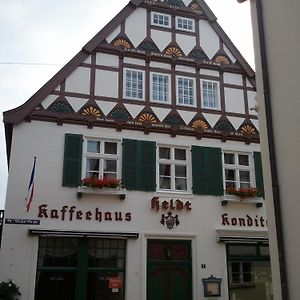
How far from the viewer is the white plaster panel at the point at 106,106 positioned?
48.2 feet

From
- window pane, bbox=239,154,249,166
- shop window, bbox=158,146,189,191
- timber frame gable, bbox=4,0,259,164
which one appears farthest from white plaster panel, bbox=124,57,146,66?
window pane, bbox=239,154,249,166

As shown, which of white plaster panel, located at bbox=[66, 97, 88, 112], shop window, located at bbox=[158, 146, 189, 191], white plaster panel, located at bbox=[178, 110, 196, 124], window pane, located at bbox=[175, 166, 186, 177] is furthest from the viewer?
white plaster panel, located at bbox=[178, 110, 196, 124]

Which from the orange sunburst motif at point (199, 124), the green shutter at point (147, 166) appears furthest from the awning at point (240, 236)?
the orange sunburst motif at point (199, 124)

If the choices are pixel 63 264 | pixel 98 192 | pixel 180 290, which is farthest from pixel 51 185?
pixel 180 290

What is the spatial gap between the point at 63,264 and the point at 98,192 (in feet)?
7.45

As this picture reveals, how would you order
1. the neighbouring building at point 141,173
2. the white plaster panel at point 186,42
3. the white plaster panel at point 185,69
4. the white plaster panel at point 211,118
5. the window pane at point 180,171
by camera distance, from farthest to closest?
the white plaster panel at point 186,42
the white plaster panel at point 185,69
the white plaster panel at point 211,118
the window pane at point 180,171
the neighbouring building at point 141,173

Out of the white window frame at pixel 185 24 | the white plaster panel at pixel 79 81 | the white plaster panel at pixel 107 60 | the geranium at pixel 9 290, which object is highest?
the white window frame at pixel 185 24

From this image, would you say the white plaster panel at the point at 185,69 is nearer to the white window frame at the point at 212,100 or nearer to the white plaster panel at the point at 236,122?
the white window frame at the point at 212,100

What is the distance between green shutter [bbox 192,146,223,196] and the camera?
14875 millimetres

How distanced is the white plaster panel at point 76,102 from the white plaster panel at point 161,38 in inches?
140

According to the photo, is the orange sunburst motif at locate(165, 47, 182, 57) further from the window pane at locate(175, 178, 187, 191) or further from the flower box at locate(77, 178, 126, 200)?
the flower box at locate(77, 178, 126, 200)

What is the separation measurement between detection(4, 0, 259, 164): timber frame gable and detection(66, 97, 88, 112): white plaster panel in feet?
0.10

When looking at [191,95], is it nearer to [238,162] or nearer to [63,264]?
[238,162]

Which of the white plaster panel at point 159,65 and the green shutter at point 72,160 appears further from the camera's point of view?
the white plaster panel at point 159,65
